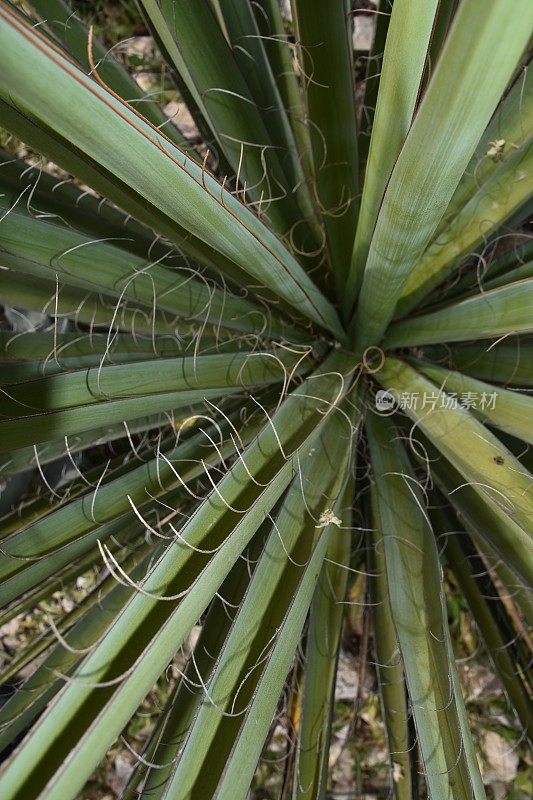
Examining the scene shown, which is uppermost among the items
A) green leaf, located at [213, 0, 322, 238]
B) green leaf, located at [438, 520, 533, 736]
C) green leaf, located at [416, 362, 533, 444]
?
green leaf, located at [213, 0, 322, 238]

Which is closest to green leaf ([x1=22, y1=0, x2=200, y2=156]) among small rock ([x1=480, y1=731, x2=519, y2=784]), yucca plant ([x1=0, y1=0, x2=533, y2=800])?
yucca plant ([x1=0, y1=0, x2=533, y2=800])

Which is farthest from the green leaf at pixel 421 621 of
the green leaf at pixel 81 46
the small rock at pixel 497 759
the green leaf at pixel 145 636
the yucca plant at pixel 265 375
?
the small rock at pixel 497 759

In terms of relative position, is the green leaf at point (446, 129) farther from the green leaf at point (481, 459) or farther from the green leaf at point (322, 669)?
the green leaf at point (322, 669)

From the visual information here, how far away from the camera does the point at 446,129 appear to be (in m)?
0.49

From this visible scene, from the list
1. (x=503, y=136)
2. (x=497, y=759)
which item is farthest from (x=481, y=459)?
(x=497, y=759)

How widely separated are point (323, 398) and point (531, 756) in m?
1.07

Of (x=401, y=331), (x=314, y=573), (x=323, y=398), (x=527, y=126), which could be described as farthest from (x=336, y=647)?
(x=527, y=126)

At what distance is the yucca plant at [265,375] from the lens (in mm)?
516

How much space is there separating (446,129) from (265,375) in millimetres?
505

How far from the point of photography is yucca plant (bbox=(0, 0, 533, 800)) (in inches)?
20.3

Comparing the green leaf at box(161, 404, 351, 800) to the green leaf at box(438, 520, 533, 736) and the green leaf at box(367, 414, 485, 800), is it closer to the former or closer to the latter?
the green leaf at box(367, 414, 485, 800)

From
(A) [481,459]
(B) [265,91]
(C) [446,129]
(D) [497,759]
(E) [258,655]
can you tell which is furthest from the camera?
(D) [497,759]

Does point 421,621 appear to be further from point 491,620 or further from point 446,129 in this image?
point 446,129

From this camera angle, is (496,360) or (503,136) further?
(496,360)
